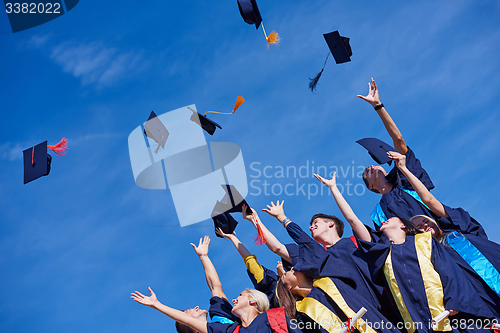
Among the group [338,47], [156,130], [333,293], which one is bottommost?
[333,293]

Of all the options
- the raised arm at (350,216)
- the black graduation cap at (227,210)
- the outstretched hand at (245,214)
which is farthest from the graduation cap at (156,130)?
the raised arm at (350,216)

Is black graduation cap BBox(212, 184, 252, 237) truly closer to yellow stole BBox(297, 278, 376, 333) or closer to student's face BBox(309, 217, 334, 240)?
student's face BBox(309, 217, 334, 240)

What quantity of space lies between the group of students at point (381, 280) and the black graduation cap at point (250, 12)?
285cm

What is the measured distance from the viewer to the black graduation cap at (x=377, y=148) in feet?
17.8

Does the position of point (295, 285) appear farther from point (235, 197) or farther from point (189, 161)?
point (189, 161)

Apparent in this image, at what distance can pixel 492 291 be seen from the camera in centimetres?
337

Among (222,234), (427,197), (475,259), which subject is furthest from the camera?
(222,234)

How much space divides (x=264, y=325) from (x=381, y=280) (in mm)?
1063

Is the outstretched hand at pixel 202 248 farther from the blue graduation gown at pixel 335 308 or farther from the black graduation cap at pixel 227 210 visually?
the blue graduation gown at pixel 335 308

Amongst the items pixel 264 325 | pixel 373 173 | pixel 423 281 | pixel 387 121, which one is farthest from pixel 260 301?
pixel 387 121

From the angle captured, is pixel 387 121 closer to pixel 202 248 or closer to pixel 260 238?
pixel 260 238


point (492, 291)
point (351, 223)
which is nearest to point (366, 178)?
point (351, 223)

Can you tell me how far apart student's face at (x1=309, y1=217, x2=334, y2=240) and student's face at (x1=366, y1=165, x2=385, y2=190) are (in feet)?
3.20

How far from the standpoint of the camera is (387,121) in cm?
504
